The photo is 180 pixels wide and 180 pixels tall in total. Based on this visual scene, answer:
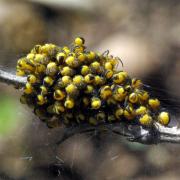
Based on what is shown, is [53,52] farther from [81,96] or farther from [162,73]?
[162,73]

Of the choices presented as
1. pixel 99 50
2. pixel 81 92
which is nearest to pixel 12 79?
pixel 81 92

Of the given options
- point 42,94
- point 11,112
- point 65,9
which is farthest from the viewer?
point 65,9

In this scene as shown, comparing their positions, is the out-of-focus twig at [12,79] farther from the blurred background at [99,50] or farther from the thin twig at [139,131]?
the blurred background at [99,50]

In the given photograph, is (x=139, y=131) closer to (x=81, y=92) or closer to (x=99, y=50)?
(x=81, y=92)

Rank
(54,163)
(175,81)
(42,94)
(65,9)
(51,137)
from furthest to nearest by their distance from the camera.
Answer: (65,9) → (175,81) → (54,163) → (51,137) → (42,94)

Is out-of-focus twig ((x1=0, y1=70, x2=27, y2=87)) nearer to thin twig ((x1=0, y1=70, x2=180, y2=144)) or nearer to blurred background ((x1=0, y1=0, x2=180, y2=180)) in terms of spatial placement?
thin twig ((x1=0, y1=70, x2=180, y2=144))

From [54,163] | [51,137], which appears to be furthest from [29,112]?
[54,163]

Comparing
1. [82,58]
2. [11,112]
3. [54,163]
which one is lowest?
[54,163]
